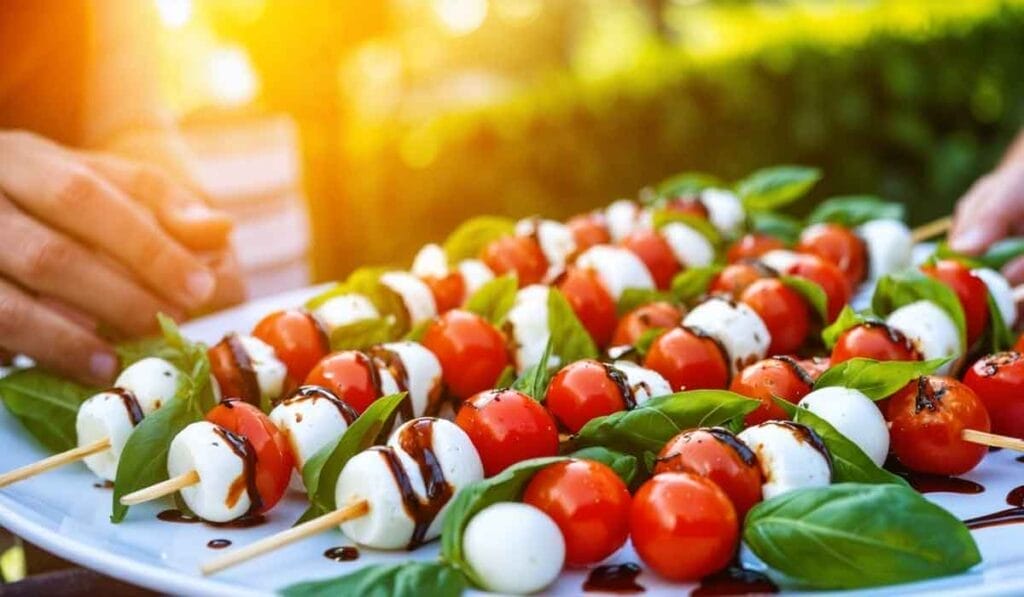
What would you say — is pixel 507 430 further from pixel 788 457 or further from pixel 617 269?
pixel 617 269

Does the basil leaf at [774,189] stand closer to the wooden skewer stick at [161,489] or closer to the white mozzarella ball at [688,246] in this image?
the white mozzarella ball at [688,246]

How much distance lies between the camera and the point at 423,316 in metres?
2.41

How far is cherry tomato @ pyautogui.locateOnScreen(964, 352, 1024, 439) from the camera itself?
1.86 meters

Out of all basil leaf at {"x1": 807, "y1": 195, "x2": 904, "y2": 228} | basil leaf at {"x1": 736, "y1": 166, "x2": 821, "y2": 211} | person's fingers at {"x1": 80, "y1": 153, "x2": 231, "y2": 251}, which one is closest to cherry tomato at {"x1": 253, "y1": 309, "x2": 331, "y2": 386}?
person's fingers at {"x1": 80, "y1": 153, "x2": 231, "y2": 251}

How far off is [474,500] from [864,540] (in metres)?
0.49

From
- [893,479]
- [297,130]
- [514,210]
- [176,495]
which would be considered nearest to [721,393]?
[893,479]

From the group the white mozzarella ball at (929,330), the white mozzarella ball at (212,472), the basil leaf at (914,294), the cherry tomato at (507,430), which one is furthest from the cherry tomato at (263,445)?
the basil leaf at (914,294)

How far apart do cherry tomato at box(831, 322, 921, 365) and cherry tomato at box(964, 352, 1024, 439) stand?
126mm

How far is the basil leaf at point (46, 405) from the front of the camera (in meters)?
1.96

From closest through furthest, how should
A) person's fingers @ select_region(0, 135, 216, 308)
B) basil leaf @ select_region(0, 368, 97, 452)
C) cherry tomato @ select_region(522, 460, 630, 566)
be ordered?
1. cherry tomato @ select_region(522, 460, 630, 566)
2. basil leaf @ select_region(0, 368, 97, 452)
3. person's fingers @ select_region(0, 135, 216, 308)

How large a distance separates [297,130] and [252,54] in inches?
19.1

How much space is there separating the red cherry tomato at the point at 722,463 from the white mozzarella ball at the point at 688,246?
1.12m

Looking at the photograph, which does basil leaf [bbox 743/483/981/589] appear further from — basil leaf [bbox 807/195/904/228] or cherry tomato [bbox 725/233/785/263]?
basil leaf [bbox 807/195/904/228]

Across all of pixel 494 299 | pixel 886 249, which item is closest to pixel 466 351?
pixel 494 299
